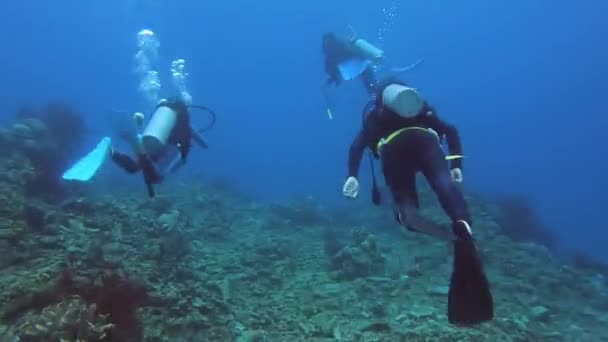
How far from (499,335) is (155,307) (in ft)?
18.2

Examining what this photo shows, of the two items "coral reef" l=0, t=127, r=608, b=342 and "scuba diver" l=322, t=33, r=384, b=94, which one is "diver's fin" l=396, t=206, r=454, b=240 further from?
"scuba diver" l=322, t=33, r=384, b=94

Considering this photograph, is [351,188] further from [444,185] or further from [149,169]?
[149,169]

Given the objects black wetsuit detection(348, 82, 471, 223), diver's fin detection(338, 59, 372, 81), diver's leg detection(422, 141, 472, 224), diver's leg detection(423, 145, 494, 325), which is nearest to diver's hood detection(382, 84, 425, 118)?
black wetsuit detection(348, 82, 471, 223)

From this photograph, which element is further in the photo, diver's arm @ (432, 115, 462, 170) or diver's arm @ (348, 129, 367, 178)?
diver's arm @ (348, 129, 367, 178)

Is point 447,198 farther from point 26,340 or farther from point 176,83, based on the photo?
point 176,83

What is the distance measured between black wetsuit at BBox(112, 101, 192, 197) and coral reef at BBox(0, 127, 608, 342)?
5.09ft

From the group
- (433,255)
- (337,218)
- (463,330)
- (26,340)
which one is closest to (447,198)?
(463,330)

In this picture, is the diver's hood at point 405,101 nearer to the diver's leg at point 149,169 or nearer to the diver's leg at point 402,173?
the diver's leg at point 402,173

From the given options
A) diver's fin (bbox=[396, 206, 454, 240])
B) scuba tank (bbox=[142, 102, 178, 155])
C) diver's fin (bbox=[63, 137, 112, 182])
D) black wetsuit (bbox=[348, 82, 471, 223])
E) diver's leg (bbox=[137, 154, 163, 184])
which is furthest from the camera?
scuba tank (bbox=[142, 102, 178, 155])

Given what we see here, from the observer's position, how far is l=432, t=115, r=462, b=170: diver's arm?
5.61m

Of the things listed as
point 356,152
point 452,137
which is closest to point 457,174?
point 452,137

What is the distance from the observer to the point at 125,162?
746 cm

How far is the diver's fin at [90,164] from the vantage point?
6973mm

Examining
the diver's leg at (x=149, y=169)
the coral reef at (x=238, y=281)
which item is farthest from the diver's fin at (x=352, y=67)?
the diver's leg at (x=149, y=169)
